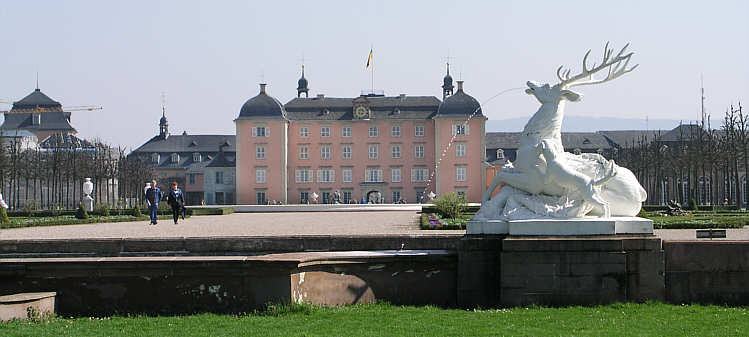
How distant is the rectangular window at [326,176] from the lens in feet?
256

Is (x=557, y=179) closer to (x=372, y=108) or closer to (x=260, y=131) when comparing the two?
(x=260, y=131)

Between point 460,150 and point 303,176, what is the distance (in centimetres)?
1296

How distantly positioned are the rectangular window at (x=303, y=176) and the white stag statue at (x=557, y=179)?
66.8m

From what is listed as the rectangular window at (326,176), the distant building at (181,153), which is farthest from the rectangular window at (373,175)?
the distant building at (181,153)

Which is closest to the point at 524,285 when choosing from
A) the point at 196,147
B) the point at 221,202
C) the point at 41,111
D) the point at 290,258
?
the point at 290,258

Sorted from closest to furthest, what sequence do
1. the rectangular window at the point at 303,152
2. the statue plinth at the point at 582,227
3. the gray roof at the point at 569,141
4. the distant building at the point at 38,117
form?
the statue plinth at the point at 582,227 → the rectangular window at the point at 303,152 → the gray roof at the point at 569,141 → the distant building at the point at 38,117

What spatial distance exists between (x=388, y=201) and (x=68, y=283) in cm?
6819

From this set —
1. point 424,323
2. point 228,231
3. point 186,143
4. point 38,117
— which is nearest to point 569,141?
point 186,143

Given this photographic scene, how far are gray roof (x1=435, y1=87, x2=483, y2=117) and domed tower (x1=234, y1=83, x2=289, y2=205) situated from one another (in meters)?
12.7

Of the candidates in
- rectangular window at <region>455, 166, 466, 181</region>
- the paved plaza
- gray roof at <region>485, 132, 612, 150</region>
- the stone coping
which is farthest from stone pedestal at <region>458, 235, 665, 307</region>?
gray roof at <region>485, 132, 612, 150</region>

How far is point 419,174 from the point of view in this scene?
254 feet

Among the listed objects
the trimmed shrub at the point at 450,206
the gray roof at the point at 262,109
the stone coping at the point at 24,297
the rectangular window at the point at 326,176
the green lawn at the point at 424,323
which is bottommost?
the green lawn at the point at 424,323

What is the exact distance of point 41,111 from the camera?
10588 cm

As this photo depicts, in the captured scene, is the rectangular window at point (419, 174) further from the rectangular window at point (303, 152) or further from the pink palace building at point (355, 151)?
the rectangular window at point (303, 152)
